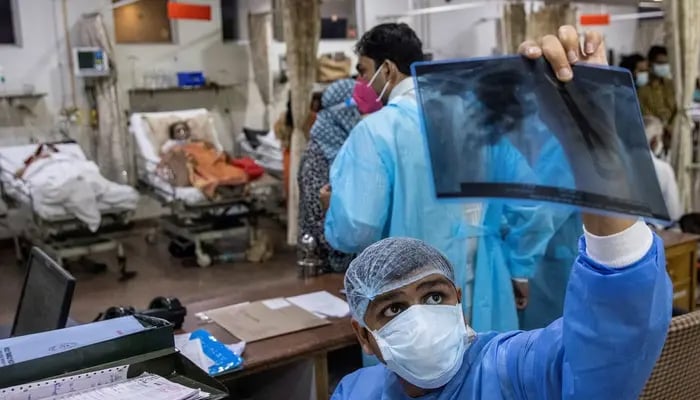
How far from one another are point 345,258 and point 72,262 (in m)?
3.75

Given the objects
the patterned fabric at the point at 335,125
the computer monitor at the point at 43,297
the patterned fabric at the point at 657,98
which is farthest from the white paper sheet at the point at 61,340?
the patterned fabric at the point at 657,98

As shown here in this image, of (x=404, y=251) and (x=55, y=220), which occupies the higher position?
(x=404, y=251)

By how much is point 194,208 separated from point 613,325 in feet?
16.6

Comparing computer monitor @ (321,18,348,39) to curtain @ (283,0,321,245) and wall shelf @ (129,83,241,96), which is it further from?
curtain @ (283,0,321,245)

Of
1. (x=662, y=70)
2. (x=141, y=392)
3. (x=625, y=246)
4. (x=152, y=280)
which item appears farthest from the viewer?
(x=662, y=70)

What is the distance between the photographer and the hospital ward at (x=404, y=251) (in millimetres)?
963

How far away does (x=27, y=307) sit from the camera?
205cm

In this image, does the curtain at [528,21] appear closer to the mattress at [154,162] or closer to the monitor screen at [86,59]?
the mattress at [154,162]

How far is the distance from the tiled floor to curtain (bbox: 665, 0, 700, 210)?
3089mm

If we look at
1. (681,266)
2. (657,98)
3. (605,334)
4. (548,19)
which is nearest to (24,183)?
(681,266)

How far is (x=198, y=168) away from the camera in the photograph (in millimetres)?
5988

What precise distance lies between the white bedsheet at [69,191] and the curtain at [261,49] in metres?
2.65

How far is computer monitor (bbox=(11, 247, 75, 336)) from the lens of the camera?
177cm

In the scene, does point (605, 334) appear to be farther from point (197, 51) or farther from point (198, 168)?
point (197, 51)
